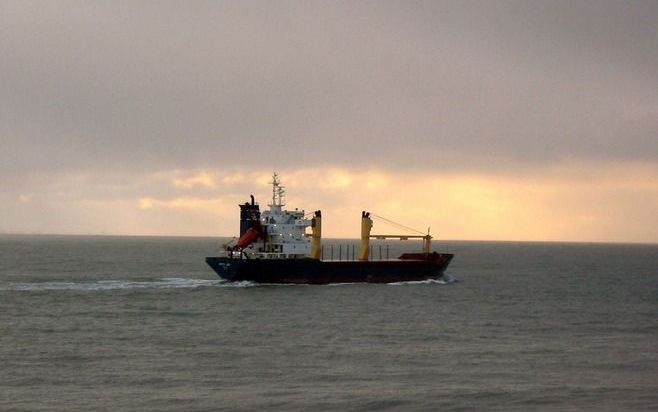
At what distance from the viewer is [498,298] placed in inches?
3076

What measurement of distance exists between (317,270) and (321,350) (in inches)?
1630

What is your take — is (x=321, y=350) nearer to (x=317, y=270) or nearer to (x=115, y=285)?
(x=317, y=270)

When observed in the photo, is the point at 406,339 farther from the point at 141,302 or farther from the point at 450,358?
the point at 141,302

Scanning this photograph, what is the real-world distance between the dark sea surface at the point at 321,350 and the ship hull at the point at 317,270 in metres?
3.44

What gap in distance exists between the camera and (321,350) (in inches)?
1774

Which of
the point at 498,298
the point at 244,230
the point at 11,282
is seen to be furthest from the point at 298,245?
the point at 11,282

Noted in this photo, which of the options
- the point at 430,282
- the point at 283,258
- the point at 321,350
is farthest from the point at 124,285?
the point at 321,350

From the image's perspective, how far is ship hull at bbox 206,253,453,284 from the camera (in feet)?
276

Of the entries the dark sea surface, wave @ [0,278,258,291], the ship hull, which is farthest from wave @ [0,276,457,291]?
the dark sea surface

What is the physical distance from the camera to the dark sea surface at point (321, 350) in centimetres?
3366

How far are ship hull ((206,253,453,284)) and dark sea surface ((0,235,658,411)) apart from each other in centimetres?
344

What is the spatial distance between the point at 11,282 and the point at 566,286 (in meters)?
61.3

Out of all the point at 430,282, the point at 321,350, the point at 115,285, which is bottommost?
the point at 321,350

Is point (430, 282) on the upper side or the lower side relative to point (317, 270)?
lower
